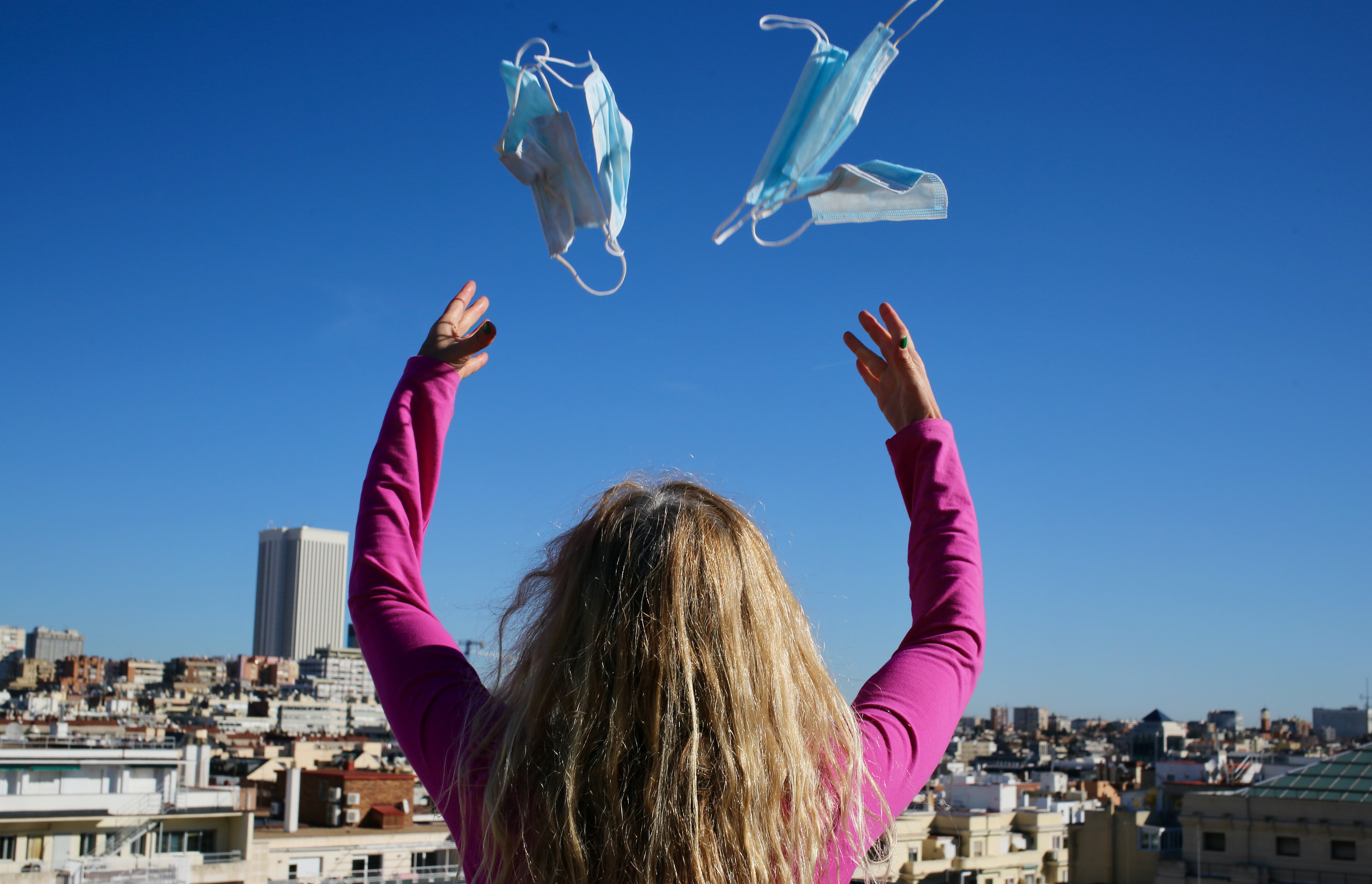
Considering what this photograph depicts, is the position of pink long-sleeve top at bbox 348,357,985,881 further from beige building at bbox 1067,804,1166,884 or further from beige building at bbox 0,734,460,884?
beige building at bbox 1067,804,1166,884

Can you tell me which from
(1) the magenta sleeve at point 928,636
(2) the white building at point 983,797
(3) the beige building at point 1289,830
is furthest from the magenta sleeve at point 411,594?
(2) the white building at point 983,797

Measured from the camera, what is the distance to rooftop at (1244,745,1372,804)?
16.9 metres

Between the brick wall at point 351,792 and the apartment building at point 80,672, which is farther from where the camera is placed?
the apartment building at point 80,672

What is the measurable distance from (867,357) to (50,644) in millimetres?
219748

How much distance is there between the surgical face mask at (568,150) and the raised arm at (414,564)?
0.35m

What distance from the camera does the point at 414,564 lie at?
1685mm

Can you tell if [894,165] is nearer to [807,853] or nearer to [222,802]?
[807,853]

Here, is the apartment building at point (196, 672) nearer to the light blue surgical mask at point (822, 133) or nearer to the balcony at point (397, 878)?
the balcony at point (397, 878)

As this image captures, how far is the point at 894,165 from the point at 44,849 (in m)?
20.0

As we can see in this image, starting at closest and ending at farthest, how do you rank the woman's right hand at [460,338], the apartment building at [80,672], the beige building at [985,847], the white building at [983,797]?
1. the woman's right hand at [460,338]
2. the beige building at [985,847]
3. the white building at [983,797]
4. the apartment building at [80,672]

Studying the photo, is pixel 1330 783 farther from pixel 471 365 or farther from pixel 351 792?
pixel 471 365

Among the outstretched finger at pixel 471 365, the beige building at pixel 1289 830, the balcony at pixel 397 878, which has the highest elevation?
the outstretched finger at pixel 471 365

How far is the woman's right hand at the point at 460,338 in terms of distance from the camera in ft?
6.28

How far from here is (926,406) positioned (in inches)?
75.8
